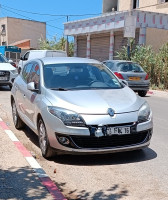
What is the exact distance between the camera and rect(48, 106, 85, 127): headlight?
448cm

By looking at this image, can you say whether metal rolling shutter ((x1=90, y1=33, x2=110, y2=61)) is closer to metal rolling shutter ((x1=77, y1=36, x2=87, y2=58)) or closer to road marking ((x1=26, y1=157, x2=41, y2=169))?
metal rolling shutter ((x1=77, y1=36, x2=87, y2=58))

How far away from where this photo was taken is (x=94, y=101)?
15.7ft

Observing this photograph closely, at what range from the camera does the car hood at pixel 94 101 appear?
15.1 feet

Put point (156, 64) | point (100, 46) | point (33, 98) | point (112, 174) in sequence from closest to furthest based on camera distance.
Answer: point (112, 174) → point (33, 98) → point (156, 64) → point (100, 46)

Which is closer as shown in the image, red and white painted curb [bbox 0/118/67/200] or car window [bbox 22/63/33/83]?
red and white painted curb [bbox 0/118/67/200]

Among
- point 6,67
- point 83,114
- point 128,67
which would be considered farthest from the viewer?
point 6,67

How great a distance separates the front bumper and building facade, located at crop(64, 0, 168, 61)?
15279 millimetres

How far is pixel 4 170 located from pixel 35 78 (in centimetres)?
211

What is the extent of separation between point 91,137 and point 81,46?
2874 cm

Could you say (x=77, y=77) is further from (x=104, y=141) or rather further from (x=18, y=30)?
(x=18, y=30)

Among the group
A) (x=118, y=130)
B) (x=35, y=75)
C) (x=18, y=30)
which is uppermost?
(x=18, y=30)

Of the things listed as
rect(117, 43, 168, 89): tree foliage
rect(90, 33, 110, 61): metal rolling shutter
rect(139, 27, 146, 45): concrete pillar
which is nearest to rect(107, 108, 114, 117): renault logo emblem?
rect(117, 43, 168, 89): tree foliage

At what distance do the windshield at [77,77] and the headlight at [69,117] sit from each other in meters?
0.82

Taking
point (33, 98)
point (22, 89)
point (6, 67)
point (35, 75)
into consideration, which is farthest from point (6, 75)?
point (33, 98)
